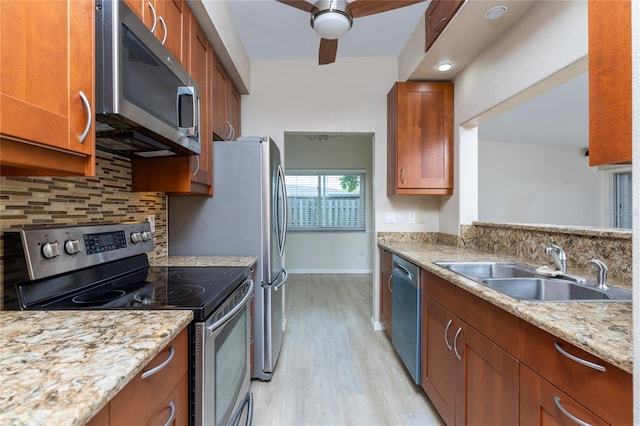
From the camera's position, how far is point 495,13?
1.66 metres

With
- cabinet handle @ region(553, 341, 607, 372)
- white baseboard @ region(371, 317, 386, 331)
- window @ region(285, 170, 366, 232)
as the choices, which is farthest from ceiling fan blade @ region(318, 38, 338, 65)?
window @ region(285, 170, 366, 232)

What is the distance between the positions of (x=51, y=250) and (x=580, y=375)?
5.36 feet

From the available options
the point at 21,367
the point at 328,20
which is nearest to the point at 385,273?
the point at 328,20

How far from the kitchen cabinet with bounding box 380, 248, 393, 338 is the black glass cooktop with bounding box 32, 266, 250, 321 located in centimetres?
137

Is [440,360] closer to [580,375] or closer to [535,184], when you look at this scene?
[580,375]

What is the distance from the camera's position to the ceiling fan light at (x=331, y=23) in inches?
63.2

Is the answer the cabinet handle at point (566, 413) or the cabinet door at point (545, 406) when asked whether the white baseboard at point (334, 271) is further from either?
the cabinet handle at point (566, 413)

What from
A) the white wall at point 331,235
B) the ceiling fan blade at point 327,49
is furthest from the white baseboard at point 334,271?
the ceiling fan blade at point 327,49

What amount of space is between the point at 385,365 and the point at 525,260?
1215mm

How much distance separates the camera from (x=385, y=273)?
2.73 metres

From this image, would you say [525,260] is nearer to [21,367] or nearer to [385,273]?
[385,273]

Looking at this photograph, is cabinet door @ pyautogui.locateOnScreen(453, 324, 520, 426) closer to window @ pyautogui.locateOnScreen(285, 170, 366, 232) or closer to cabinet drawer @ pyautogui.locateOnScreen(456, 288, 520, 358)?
cabinet drawer @ pyautogui.locateOnScreen(456, 288, 520, 358)

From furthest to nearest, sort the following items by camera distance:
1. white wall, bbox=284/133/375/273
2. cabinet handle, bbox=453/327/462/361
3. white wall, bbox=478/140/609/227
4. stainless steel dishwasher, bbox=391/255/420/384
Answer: white wall, bbox=284/133/375/273, white wall, bbox=478/140/609/227, stainless steel dishwasher, bbox=391/255/420/384, cabinet handle, bbox=453/327/462/361

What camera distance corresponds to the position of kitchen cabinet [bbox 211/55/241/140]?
2.15m
